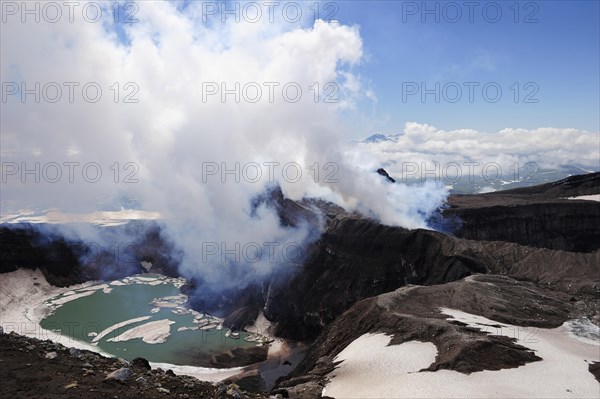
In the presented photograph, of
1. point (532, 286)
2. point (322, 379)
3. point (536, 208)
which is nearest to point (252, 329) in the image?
point (322, 379)

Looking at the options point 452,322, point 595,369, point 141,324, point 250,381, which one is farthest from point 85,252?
point 595,369

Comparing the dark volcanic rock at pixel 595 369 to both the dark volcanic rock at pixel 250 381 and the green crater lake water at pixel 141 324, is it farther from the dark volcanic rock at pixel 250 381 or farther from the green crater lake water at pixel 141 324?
the green crater lake water at pixel 141 324

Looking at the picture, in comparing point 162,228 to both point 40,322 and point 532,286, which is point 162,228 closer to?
point 40,322

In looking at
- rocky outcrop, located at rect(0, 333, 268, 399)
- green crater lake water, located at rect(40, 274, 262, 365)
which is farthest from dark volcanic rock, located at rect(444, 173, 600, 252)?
rocky outcrop, located at rect(0, 333, 268, 399)

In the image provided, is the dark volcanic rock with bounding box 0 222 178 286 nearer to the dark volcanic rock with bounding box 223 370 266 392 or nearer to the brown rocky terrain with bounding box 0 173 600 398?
the brown rocky terrain with bounding box 0 173 600 398

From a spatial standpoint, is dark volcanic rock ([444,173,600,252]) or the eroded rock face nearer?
the eroded rock face

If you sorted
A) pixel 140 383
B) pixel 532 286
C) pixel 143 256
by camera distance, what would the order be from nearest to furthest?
pixel 140 383 < pixel 532 286 < pixel 143 256

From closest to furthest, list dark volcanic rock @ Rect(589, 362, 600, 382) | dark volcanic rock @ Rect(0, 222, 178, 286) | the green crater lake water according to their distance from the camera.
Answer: dark volcanic rock @ Rect(589, 362, 600, 382) → the green crater lake water → dark volcanic rock @ Rect(0, 222, 178, 286)

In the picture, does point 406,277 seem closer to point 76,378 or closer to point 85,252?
point 76,378

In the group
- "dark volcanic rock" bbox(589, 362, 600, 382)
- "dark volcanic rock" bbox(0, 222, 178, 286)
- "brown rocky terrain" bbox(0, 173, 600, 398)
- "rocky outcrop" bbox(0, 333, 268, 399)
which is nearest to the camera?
"rocky outcrop" bbox(0, 333, 268, 399)
